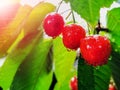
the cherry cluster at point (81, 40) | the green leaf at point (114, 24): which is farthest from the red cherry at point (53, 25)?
the green leaf at point (114, 24)

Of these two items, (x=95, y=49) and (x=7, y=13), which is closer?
(x=95, y=49)

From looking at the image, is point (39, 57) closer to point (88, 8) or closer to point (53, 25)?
point (53, 25)

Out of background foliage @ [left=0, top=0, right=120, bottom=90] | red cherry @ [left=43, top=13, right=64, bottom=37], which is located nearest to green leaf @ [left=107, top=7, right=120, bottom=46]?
background foliage @ [left=0, top=0, right=120, bottom=90]

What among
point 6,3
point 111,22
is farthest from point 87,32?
point 6,3

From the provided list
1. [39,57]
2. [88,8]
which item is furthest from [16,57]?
[88,8]

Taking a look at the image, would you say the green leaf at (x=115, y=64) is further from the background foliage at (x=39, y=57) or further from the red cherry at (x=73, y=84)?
the red cherry at (x=73, y=84)

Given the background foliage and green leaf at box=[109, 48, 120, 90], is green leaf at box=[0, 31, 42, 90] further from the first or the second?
green leaf at box=[109, 48, 120, 90]
